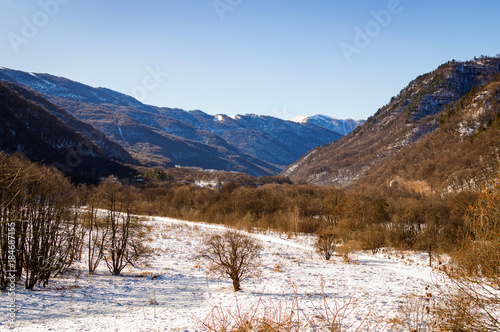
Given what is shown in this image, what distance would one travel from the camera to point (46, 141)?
409ft

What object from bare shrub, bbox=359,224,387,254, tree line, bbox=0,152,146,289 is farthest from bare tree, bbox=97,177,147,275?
bare shrub, bbox=359,224,387,254

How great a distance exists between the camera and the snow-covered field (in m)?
9.73

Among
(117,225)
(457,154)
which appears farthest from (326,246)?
(457,154)

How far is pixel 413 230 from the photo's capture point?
3650 cm

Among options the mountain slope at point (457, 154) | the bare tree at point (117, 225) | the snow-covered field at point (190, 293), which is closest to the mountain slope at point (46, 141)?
the bare tree at point (117, 225)

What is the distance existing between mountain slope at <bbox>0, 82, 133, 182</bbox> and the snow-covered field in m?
102

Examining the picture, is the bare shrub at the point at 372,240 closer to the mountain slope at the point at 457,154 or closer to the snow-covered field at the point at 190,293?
the snow-covered field at the point at 190,293

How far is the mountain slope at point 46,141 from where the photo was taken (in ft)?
359

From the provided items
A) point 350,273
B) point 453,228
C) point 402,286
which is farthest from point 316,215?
point 402,286

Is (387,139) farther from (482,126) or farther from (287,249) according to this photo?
(287,249)

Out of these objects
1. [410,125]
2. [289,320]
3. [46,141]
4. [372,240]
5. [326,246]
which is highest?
[410,125]

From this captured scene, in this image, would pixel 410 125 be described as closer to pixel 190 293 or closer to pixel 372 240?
pixel 372 240

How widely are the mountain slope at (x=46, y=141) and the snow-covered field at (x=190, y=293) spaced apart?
4004 inches

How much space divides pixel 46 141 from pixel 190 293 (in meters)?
139
